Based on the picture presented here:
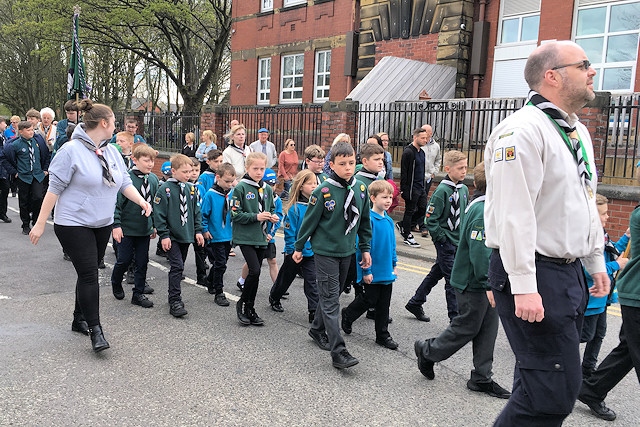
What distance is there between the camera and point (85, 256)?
14.9ft

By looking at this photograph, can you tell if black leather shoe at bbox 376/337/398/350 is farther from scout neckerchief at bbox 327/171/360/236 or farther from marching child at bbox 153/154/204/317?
marching child at bbox 153/154/204/317

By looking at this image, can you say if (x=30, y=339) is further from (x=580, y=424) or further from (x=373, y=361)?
(x=580, y=424)

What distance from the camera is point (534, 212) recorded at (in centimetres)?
238

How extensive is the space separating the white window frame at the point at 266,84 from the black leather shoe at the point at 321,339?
18801 mm

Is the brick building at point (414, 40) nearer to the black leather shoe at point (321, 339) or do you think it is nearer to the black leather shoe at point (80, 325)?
the black leather shoe at point (321, 339)

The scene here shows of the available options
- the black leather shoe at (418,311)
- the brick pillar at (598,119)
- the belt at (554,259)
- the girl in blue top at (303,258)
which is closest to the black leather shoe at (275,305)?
the girl in blue top at (303,258)

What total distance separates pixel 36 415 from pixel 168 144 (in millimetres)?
18122

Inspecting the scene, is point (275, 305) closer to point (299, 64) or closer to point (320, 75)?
point (320, 75)

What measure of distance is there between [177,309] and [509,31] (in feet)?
41.1

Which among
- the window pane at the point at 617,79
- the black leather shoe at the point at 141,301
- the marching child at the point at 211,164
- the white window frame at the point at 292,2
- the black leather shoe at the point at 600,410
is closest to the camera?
the black leather shoe at the point at 600,410

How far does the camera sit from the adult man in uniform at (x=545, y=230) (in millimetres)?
2363

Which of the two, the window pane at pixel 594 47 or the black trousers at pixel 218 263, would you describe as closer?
the black trousers at pixel 218 263

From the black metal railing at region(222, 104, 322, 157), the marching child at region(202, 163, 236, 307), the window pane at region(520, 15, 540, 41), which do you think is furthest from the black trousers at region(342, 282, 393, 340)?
the window pane at region(520, 15, 540, 41)

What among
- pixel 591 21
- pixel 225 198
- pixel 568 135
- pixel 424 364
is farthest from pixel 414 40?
pixel 568 135
